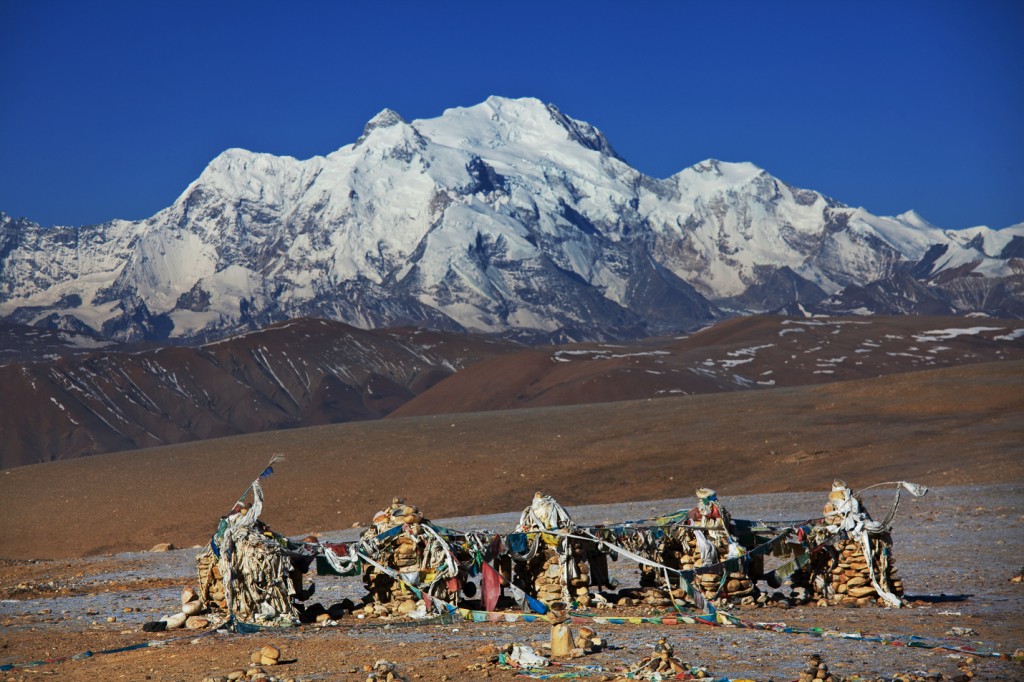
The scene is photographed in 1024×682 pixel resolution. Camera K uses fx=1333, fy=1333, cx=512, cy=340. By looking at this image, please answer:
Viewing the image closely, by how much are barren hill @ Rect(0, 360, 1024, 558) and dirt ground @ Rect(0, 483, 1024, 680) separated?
513 inches

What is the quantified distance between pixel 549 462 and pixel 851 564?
28828 mm

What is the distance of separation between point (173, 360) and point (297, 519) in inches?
5568

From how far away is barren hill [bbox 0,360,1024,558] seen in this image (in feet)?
122

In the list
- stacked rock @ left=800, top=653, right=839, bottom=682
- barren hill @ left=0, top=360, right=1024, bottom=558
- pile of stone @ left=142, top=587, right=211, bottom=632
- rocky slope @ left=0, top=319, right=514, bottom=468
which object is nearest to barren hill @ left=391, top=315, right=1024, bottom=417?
rocky slope @ left=0, top=319, right=514, bottom=468

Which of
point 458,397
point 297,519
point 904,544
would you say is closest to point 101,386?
point 458,397

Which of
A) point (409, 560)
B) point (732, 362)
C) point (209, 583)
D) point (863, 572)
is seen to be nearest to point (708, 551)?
point (863, 572)

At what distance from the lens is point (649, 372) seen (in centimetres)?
11075

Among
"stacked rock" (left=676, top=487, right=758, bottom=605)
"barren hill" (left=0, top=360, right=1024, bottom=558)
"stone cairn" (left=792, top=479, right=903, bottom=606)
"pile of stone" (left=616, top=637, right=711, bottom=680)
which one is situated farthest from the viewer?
"barren hill" (left=0, top=360, right=1024, bottom=558)

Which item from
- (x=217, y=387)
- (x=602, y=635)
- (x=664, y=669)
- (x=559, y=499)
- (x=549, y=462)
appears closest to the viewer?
(x=664, y=669)

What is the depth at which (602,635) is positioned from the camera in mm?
14180

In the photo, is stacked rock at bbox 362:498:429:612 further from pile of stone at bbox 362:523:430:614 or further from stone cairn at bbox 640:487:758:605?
stone cairn at bbox 640:487:758:605

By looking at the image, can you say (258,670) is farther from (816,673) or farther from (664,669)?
(816,673)

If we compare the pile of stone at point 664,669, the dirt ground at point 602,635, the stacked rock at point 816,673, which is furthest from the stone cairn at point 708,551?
the pile of stone at point 664,669

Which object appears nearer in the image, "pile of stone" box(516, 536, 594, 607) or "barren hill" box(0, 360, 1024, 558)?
"pile of stone" box(516, 536, 594, 607)
